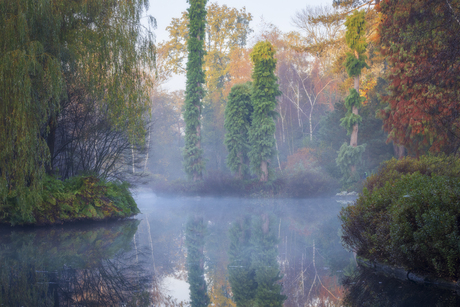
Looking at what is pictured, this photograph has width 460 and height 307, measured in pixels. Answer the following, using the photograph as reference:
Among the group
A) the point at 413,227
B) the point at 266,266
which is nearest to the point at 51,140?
the point at 266,266

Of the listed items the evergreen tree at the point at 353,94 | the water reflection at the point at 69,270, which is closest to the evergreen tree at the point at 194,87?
the evergreen tree at the point at 353,94

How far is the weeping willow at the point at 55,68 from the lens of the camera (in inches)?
360

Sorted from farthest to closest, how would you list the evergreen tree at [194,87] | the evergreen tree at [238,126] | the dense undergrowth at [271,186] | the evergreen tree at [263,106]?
1. the evergreen tree at [194,87]
2. the evergreen tree at [238,126]
3. the evergreen tree at [263,106]
4. the dense undergrowth at [271,186]

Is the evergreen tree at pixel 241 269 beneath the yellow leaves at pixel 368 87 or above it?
beneath

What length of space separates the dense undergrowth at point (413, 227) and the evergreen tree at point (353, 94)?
679 inches

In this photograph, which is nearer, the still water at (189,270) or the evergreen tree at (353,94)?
the still water at (189,270)

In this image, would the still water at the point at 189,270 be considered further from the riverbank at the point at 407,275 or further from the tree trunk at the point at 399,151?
the tree trunk at the point at 399,151

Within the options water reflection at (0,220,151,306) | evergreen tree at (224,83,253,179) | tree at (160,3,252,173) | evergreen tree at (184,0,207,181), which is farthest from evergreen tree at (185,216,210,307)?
tree at (160,3,252,173)

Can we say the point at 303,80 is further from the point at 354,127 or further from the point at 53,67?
the point at 53,67

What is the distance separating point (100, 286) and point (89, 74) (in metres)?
7.73

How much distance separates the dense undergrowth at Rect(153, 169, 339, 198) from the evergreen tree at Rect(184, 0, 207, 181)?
1.70 metres

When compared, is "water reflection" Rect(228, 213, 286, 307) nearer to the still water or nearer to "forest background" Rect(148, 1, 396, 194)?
the still water

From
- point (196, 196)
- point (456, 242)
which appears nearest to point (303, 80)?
point (196, 196)

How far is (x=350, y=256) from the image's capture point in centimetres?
841
